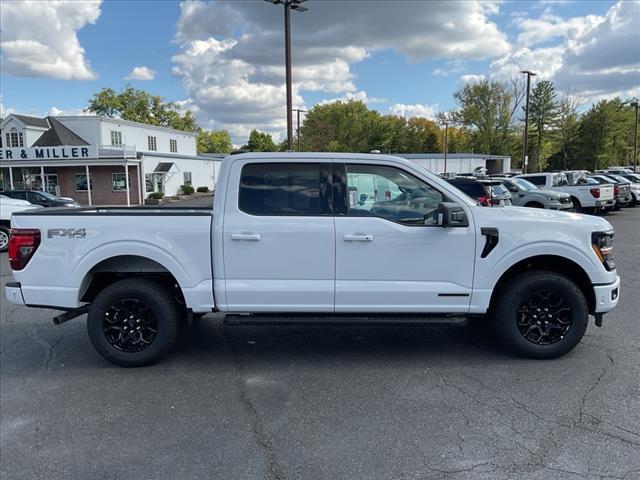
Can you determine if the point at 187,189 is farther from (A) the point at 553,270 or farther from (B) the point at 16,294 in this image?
(A) the point at 553,270

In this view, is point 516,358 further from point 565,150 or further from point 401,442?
point 565,150

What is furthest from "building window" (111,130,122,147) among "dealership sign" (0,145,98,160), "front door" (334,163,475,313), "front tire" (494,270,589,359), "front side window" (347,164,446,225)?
"front tire" (494,270,589,359)

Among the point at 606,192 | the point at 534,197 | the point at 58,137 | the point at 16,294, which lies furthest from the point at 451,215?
the point at 58,137

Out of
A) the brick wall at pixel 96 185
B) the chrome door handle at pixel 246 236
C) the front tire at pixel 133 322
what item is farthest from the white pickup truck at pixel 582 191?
the brick wall at pixel 96 185

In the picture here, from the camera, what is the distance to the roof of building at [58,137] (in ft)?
133

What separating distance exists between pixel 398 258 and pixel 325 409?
143cm

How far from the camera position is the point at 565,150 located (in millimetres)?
73812

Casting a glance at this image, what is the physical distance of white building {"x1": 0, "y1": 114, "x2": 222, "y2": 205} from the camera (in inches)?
1373

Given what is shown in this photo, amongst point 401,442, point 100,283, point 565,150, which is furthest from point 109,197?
point 565,150

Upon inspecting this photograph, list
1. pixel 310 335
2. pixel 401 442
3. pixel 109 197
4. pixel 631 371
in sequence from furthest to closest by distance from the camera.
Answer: pixel 109 197, pixel 310 335, pixel 631 371, pixel 401 442

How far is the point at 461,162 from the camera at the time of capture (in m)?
66.3

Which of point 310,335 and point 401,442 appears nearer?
point 401,442

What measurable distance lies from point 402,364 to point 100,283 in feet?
9.88

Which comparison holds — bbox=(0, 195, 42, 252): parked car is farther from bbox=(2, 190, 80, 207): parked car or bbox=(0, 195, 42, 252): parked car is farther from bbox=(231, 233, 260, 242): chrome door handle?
bbox=(231, 233, 260, 242): chrome door handle
